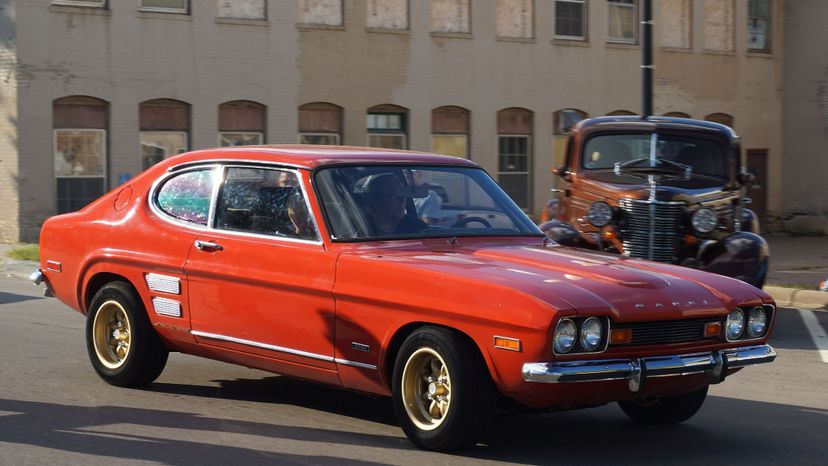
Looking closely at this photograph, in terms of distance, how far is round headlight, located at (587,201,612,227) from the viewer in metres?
13.1

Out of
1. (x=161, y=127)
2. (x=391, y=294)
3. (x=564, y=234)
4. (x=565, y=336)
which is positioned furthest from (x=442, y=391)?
(x=161, y=127)

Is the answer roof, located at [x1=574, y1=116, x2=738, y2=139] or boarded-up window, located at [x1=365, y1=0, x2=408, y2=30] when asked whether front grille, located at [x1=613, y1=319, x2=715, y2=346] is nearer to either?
roof, located at [x1=574, y1=116, x2=738, y2=139]

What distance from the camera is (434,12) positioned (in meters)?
27.9

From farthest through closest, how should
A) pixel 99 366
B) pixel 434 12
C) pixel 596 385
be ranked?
pixel 434 12, pixel 99 366, pixel 596 385

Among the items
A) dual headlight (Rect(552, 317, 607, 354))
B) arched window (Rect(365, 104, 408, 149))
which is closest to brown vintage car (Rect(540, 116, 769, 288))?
dual headlight (Rect(552, 317, 607, 354))

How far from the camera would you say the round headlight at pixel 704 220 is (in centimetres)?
1300

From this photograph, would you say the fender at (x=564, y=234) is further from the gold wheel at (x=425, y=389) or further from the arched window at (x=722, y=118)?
the arched window at (x=722, y=118)

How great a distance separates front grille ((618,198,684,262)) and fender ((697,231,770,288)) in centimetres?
42

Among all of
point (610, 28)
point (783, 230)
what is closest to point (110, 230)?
point (610, 28)

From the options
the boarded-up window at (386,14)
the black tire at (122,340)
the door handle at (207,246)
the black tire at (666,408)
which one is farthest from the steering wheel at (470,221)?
the boarded-up window at (386,14)

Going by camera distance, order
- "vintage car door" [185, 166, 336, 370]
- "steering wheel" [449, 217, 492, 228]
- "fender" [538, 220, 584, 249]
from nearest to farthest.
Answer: "vintage car door" [185, 166, 336, 370] < "steering wheel" [449, 217, 492, 228] < "fender" [538, 220, 584, 249]

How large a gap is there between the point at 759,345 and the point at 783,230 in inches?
1049

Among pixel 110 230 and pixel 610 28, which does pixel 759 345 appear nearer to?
pixel 110 230

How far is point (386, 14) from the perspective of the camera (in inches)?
1072
